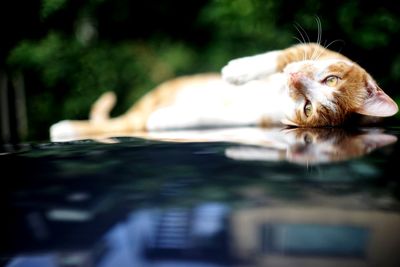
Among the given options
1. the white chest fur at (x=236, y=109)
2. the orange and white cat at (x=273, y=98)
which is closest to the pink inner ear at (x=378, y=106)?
the orange and white cat at (x=273, y=98)

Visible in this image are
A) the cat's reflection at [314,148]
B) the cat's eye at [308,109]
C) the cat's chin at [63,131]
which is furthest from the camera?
the cat's chin at [63,131]

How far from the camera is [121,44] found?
295 centimetres

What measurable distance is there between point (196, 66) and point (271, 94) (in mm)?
1202

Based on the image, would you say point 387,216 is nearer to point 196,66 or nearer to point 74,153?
point 74,153

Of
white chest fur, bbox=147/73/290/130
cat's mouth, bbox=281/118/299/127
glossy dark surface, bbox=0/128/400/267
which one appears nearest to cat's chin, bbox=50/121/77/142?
white chest fur, bbox=147/73/290/130

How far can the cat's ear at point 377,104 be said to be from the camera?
4.29 feet

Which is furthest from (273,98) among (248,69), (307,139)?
(307,139)

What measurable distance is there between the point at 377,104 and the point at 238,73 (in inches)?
19.0

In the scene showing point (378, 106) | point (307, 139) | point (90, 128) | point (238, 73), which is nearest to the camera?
point (307, 139)

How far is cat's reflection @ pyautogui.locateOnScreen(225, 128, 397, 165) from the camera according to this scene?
74 cm

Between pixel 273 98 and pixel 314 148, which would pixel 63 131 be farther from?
pixel 314 148

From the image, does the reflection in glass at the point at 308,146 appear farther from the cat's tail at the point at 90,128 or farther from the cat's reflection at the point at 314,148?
the cat's tail at the point at 90,128

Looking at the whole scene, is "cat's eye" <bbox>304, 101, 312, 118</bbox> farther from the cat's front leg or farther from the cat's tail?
the cat's tail

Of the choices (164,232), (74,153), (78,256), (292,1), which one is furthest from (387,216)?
(292,1)
